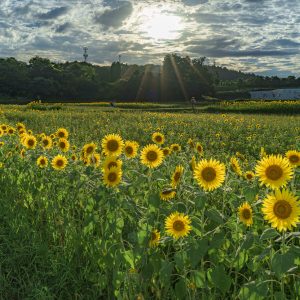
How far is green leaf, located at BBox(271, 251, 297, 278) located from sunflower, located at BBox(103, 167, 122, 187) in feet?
5.14

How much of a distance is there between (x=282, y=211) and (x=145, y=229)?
115 centimetres

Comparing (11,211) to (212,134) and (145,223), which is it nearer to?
(145,223)

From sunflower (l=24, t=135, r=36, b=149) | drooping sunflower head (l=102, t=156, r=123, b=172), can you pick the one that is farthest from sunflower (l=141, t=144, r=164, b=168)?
sunflower (l=24, t=135, r=36, b=149)

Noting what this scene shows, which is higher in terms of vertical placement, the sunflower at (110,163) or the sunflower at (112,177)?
the sunflower at (110,163)

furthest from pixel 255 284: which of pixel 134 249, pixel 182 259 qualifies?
pixel 134 249

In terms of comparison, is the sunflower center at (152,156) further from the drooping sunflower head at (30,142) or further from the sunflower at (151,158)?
the drooping sunflower head at (30,142)

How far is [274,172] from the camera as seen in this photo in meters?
2.67

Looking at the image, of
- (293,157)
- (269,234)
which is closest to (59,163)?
(293,157)

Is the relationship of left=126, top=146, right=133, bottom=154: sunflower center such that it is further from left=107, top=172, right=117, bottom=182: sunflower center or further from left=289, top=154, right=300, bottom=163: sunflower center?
left=289, top=154, right=300, bottom=163: sunflower center

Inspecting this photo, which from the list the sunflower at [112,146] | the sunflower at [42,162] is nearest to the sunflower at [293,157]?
the sunflower at [112,146]

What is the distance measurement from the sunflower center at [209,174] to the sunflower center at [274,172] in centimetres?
50

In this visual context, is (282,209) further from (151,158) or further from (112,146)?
(112,146)

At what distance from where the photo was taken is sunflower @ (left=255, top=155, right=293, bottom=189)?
2.65 metres

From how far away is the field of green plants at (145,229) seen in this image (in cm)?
272
